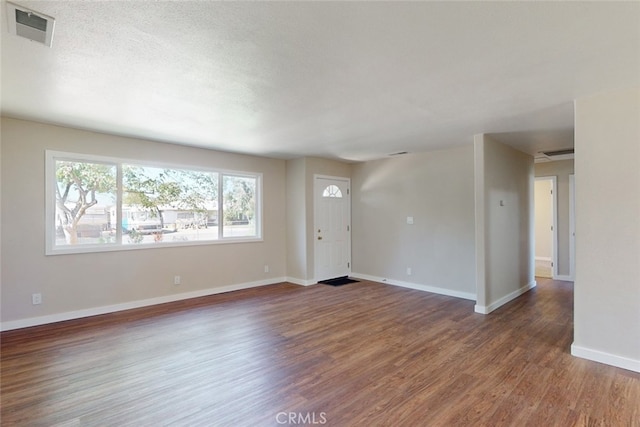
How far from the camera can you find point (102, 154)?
13.9 ft

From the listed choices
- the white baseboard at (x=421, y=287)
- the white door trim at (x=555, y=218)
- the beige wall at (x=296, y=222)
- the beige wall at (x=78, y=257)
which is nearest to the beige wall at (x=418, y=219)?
the white baseboard at (x=421, y=287)

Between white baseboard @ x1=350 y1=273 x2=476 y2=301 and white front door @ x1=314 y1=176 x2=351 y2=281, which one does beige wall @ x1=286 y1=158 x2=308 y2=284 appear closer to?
white front door @ x1=314 y1=176 x2=351 y2=281

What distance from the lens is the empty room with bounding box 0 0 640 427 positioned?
76.7 inches

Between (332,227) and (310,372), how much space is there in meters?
3.94

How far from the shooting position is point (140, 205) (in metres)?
4.62

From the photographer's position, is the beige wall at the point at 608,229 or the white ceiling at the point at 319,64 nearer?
the white ceiling at the point at 319,64

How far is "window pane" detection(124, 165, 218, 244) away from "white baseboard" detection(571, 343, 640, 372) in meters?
5.04

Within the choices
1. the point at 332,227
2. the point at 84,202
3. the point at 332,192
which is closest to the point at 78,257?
the point at 84,202

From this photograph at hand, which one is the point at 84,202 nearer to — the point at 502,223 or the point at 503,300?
the point at 502,223

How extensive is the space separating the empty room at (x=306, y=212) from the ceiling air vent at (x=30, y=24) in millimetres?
16

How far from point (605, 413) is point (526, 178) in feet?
14.2

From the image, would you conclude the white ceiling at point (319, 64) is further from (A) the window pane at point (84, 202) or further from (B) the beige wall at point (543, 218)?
(B) the beige wall at point (543, 218)

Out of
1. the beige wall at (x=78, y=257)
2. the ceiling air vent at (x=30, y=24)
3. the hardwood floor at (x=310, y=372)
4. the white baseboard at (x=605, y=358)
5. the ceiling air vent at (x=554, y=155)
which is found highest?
the ceiling air vent at (x=30, y=24)

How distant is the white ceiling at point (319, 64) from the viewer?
5.51 ft
